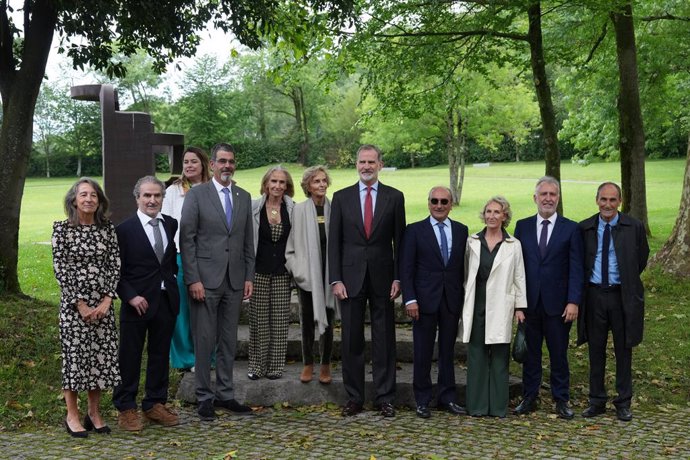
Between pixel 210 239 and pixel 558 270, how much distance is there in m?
2.92

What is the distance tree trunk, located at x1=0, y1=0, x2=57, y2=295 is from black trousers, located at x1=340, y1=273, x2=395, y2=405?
17.2 ft

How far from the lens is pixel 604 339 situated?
688cm

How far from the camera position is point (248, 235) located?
22.7 ft

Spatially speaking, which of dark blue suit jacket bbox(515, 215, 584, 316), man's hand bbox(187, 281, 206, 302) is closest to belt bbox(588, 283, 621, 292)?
dark blue suit jacket bbox(515, 215, 584, 316)

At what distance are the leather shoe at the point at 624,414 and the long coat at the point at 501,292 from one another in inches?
43.8

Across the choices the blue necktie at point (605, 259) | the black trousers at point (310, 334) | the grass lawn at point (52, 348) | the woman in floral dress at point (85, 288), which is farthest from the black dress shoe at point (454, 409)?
the woman in floral dress at point (85, 288)

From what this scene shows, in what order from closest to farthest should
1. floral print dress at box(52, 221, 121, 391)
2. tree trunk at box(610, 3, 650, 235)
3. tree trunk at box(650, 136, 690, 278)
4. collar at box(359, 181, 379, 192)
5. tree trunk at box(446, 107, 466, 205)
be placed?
floral print dress at box(52, 221, 121, 391) < collar at box(359, 181, 379, 192) < tree trunk at box(650, 136, 690, 278) < tree trunk at box(610, 3, 650, 235) < tree trunk at box(446, 107, 466, 205)

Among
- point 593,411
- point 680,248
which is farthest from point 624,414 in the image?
point 680,248

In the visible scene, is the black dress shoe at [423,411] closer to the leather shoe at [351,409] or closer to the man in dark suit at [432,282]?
the man in dark suit at [432,282]

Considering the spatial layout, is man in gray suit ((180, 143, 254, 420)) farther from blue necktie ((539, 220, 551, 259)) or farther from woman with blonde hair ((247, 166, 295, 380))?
blue necktie ((539, 220, 551, 259))

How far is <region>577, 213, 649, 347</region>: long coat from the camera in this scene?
667 cm

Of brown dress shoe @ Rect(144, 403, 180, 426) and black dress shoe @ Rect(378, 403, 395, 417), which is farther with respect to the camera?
black dress shoe @ Rect(378, 403, 395, 417)

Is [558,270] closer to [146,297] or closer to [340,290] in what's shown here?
[340,290]

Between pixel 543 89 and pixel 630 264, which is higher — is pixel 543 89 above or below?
above
